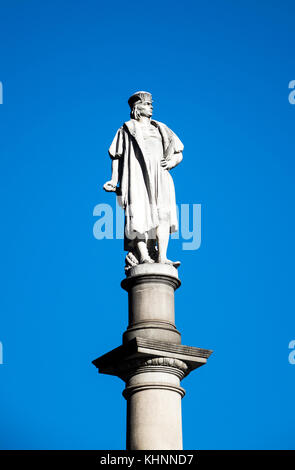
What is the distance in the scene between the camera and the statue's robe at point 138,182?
55.3 ft

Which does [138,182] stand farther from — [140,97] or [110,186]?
[140,97]

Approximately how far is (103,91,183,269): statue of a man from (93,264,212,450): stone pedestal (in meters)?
0.71

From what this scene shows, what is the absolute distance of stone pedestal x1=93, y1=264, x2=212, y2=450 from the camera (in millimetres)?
14617

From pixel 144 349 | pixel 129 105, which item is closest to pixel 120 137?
pixel 129 105

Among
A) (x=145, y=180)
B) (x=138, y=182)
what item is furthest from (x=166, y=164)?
(x=138, y=182)

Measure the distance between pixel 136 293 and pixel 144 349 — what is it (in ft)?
4.95

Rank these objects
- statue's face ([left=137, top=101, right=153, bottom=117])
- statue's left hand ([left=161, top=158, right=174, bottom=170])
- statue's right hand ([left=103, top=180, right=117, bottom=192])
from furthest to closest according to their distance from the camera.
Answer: statue's face ([left=137, top=101, right=153, bottom=117]) < statue's left hand ([left=161, top=158, right=174, bottom=170]) < statue's right hand ([left=103, top=180, right=117, bottom=192])

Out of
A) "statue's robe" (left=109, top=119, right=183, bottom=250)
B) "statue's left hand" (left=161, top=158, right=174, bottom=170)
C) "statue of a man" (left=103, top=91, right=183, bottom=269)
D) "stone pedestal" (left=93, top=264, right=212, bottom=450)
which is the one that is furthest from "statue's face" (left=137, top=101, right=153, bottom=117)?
"stone pedestal" (left=93, top=264, right=212, bottom=450)

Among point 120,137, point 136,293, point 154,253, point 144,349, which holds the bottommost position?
point 144,349

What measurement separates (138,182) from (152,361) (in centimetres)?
409

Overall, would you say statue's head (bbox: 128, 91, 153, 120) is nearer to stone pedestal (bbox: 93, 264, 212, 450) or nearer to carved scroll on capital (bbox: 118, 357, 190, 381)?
stone pedestal (bbox: 93, 264, 212, 450)

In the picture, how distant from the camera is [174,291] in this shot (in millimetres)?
16391
